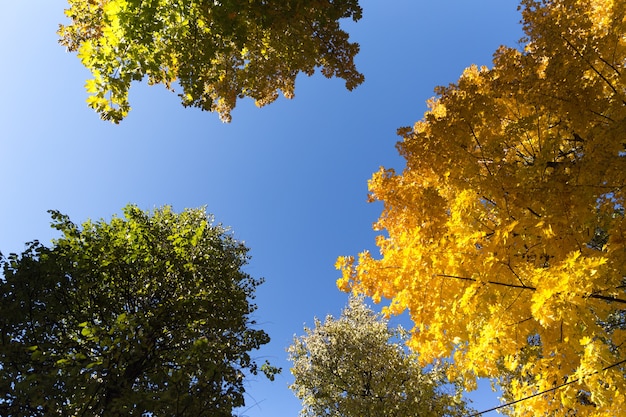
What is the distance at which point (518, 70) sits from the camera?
541 centimetres

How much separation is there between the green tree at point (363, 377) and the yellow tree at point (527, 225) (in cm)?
775

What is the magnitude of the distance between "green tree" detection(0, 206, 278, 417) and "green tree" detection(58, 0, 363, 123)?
148 inches

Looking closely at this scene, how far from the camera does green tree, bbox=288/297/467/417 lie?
40.3 feet

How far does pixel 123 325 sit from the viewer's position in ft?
17.7

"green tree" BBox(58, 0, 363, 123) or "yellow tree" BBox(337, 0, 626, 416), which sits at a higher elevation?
"green tree" BBox(58, 0, 363, 123)

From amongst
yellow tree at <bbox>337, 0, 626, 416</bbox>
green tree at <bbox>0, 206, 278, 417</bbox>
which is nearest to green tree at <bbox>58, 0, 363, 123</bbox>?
yellow tree at <bbox>337, 0, 626, 416</bbox>

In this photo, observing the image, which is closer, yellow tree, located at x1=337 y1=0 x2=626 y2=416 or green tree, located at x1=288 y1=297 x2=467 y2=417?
yellow tree, located at x1=337 y1=0 x2=626 y2=416

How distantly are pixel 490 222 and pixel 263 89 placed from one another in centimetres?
493

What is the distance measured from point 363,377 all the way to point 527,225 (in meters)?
11.5

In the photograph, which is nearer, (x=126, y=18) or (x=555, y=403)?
(x=126, y=18)

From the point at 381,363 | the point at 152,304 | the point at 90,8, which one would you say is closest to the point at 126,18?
the point at 90,8

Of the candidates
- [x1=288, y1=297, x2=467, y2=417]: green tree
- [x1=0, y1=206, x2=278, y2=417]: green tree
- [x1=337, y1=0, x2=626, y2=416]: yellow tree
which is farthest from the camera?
[x1=288, y1=297, x2=467, y2=417]: green tree

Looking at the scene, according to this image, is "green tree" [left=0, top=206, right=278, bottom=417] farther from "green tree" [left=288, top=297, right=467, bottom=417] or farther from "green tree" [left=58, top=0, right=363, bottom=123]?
"green tree" [left=288, top=297, right=467, bottom=417]

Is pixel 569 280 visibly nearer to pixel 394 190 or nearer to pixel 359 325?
pixel 394 190
